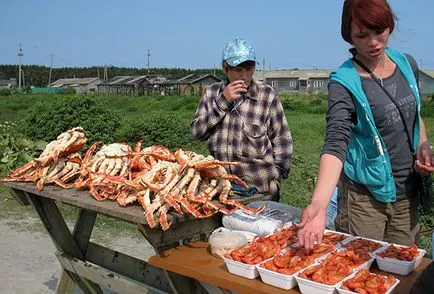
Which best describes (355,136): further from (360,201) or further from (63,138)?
(63,138)

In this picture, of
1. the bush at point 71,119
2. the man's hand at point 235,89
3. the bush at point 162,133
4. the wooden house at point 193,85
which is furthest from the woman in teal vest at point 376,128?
the wooden house at point 193,85

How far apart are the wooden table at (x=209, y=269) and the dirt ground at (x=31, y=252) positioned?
2307mm

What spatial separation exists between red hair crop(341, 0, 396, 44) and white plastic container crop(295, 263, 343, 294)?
1.17 meters

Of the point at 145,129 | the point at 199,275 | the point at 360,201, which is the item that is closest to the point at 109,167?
the point at 199,275

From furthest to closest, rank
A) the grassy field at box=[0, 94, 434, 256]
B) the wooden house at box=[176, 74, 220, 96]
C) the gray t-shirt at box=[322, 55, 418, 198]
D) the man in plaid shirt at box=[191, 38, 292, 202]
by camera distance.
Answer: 1. the wooden house at box=[176, 74, 220, 96]
2. the grassy field at box=[0, 94, 434, 256]
3. the man in plaid shirt at box=[191, 38, 292, 202]
4. the gray t-shirt at box=[322, 55, 418, 198]

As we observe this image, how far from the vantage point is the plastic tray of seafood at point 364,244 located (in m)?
2.49

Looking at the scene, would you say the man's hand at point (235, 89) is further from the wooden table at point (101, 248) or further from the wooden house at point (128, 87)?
the wooden house at point (128, 87)

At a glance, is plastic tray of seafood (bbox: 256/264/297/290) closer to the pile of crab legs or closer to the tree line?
the pile of crab legs

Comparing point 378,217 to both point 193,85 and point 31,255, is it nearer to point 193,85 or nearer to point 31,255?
point 31,255

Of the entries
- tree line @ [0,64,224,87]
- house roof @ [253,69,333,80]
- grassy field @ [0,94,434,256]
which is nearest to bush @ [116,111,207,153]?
grassy field @ [0,94,434,256]

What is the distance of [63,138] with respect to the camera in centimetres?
398

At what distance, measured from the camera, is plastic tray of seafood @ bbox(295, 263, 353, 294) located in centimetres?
209

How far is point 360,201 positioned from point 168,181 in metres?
1.04

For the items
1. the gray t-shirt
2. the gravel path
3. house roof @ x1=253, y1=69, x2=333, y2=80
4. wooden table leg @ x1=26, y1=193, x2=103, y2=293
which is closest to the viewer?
the gray t-shirt
